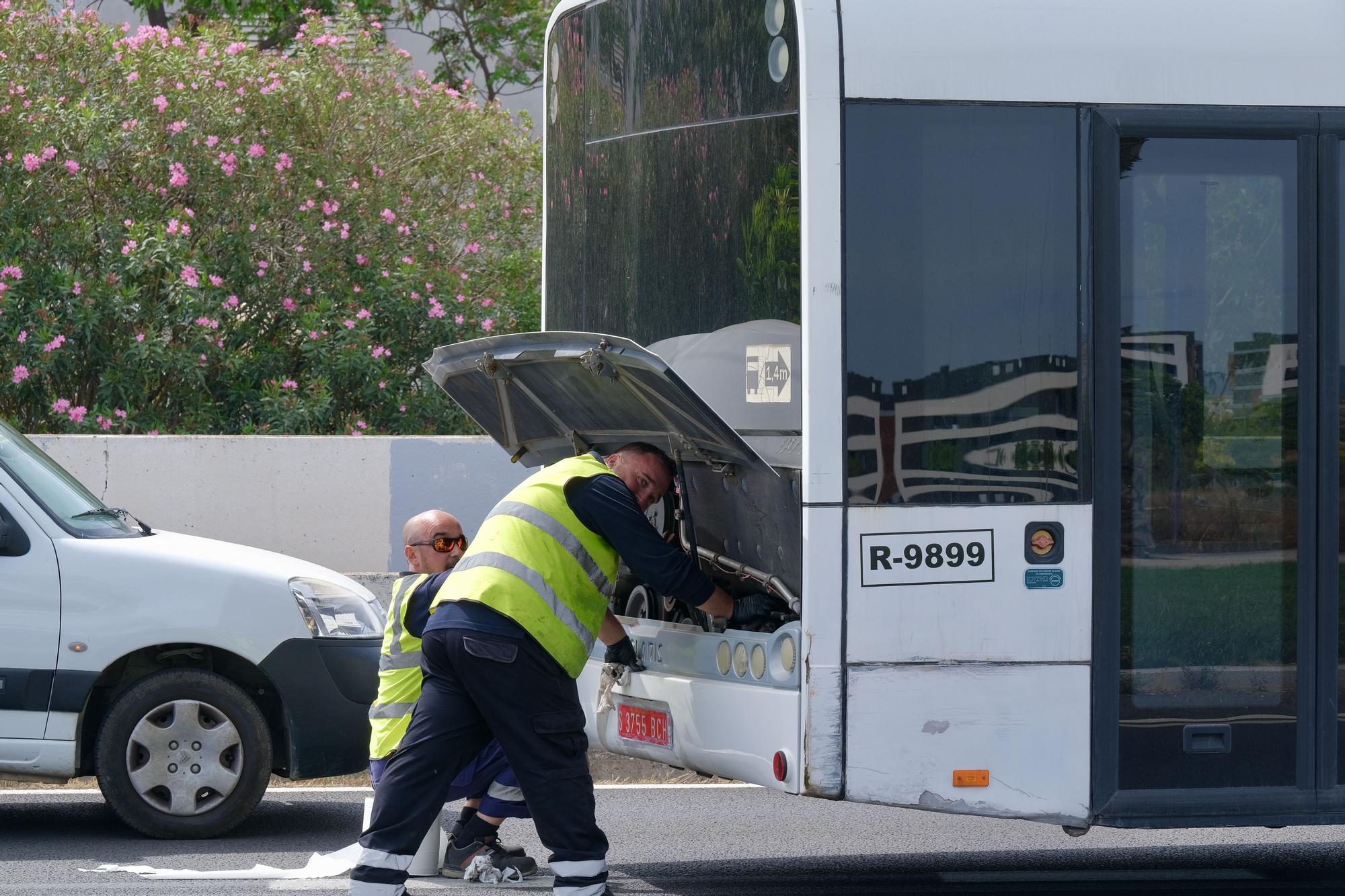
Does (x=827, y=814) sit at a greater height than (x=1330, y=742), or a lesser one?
lesser

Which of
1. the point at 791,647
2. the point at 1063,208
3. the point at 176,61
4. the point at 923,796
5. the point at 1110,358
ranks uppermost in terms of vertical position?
the point at 176,61

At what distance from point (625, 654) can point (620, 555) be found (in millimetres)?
685

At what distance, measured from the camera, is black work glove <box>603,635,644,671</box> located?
6.22 m

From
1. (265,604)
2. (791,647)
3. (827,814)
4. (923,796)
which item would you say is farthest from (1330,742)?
(265,604)

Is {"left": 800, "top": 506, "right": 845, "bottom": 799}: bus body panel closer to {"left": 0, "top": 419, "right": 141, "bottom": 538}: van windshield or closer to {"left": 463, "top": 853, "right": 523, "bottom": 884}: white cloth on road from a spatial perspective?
{"left": 463, "top": 853, "right": 523, "bottom": 884}: white cloth on road

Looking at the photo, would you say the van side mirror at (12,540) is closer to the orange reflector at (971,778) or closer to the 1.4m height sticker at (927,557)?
the 1.4m height sticker at (927,557)

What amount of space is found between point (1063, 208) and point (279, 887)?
3.61 metres

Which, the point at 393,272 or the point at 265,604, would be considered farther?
the point at 393,272

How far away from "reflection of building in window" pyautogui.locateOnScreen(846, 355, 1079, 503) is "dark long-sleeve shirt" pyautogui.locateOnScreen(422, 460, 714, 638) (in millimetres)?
759

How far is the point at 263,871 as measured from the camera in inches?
263

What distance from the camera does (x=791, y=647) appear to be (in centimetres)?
528

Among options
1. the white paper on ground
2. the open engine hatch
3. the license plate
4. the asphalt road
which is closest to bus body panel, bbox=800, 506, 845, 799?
the open engine hatch

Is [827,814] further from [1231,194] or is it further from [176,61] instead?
[176,61]

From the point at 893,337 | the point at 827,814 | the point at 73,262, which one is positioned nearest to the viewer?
the point at 893,337
